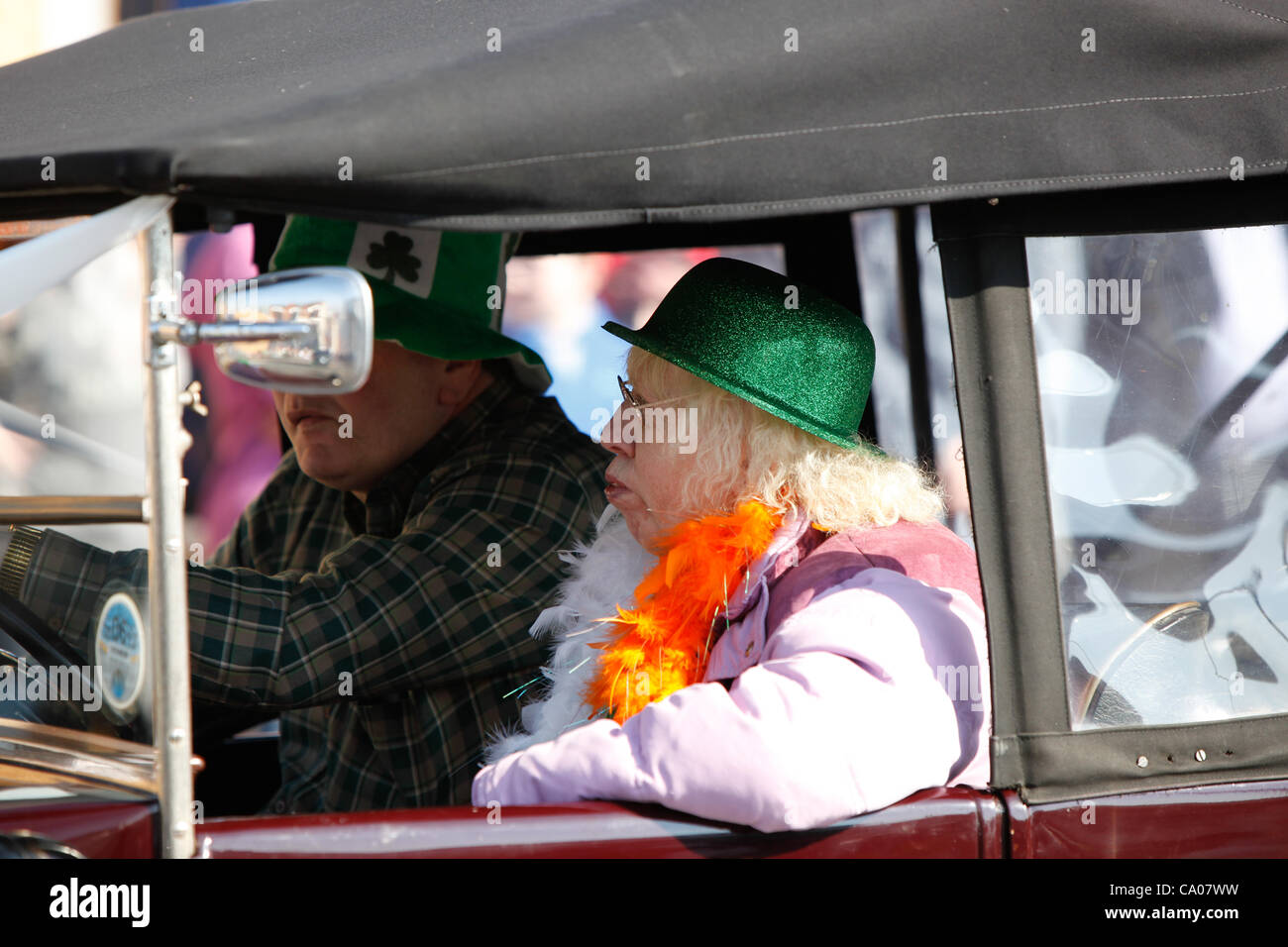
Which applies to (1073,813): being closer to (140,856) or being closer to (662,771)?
(662,771)

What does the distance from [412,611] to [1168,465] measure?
121cm

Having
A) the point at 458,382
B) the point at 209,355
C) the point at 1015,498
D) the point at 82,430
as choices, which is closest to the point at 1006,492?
the point at 1015,498

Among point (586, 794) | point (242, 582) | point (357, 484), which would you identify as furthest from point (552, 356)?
point (586, 794)

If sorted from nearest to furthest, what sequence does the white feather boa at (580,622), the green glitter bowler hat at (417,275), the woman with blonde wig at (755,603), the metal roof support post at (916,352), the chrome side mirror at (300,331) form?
the chrome side mirror at (300,331) < the woman with blonde wig at (755,603) < the white feather boa at (580,622) < the green glitter bowler hat at (417,275) < the metal roof support post at (916,352)

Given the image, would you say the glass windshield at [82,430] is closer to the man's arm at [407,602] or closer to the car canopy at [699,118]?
the car canopy at [699,118]

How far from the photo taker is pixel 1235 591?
5.33 feet

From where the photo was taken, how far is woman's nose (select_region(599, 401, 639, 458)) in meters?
2.02

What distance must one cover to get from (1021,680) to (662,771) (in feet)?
1.42

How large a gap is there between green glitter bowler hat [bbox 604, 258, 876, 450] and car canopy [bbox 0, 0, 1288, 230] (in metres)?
0.42

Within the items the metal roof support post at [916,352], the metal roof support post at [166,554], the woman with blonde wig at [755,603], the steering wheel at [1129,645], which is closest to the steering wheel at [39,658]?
the metal roof support post at [166,554]

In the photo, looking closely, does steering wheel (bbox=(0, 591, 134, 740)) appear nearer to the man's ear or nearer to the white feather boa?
the white feather boa

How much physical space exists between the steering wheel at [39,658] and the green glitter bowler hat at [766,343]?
34.5 inches

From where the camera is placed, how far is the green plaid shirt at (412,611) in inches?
81.1

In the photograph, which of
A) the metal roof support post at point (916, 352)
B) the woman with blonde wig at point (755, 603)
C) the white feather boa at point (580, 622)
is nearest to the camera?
the woman with blonde wig at point (755, 603)
